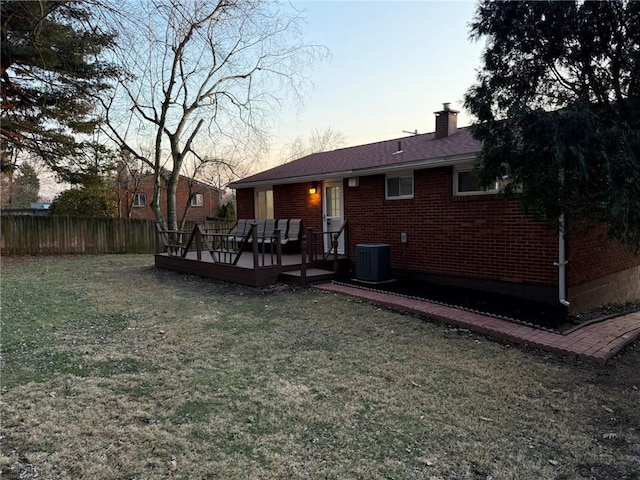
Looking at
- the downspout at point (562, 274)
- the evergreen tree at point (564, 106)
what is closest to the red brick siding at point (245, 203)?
the downspout at point (562, 274)

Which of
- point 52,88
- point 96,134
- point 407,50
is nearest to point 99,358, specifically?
point 407,50

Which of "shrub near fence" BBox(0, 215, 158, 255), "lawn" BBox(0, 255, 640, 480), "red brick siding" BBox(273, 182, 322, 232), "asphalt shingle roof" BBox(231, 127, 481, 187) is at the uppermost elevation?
"asphalt shingle roof" BBox(231, 127, 481, 187)

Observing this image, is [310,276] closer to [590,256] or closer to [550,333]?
[550,333]

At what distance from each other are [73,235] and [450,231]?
15172mm

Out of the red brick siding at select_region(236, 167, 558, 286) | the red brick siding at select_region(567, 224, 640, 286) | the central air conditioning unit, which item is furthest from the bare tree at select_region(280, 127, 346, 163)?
the red brick siding at select_region(567, 224, 640, 286)

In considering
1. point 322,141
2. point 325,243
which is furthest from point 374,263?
point 322,141

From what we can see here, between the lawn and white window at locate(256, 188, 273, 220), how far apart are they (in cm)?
707

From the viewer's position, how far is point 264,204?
13.4m

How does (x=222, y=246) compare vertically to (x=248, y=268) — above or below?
above

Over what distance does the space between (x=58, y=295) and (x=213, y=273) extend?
122 inches

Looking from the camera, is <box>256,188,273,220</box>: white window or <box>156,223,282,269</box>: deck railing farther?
<box>256,188,273,220</box>: white window

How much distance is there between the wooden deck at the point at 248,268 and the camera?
8773 mm

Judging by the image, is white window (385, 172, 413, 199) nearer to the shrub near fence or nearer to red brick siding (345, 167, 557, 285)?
red brick siding (345, 167, 557, 285)

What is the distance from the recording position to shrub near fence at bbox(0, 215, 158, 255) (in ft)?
52.0
